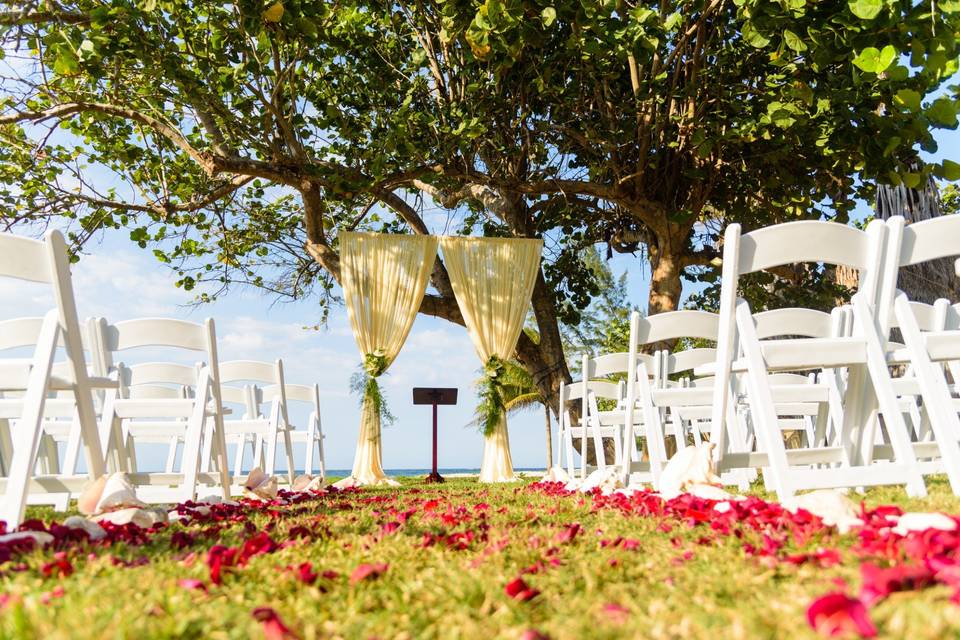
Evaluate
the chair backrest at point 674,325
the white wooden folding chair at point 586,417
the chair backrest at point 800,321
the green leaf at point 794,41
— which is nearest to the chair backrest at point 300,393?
the white wooden folding chair at point 586,417

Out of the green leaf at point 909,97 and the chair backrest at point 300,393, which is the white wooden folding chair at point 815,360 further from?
the chair backrest at point 300,393

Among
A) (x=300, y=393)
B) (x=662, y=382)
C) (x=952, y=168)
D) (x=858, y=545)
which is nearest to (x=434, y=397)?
(x=300, y=393)

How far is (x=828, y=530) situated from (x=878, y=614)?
33.6 inches

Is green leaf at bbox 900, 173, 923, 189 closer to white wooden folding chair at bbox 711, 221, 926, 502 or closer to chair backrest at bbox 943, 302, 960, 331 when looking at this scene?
chair backrest at bbox 943, 302, 960, 331

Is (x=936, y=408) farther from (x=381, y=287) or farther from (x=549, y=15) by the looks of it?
(x=381, y=287)

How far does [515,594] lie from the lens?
4.58 ft

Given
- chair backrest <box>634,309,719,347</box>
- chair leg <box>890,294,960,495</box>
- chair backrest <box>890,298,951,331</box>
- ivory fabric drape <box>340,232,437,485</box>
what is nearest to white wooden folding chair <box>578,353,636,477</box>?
chair backrest <box>634,309,719,347</box>

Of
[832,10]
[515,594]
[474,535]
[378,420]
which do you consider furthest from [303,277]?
[515,594]

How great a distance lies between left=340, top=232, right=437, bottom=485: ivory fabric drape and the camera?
9805 mm

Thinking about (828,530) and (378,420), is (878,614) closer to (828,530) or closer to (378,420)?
(828,530)

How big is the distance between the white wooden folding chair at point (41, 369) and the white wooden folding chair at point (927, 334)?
306 cm

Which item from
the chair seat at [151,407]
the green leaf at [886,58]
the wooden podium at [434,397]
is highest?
the green leaf at [886,58]

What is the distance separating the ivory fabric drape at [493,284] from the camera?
32.3 feet

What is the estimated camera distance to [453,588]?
147 centimetres
